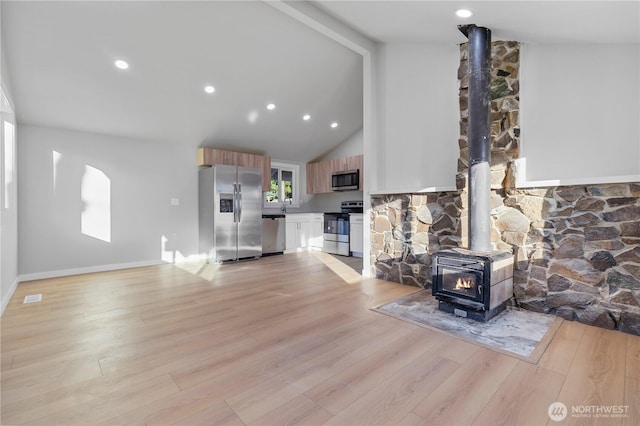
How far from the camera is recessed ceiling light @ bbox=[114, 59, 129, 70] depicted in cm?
365

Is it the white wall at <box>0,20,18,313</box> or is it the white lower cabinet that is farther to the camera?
the white lower cabinet

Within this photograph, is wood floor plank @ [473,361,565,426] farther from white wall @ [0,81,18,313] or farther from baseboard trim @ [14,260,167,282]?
baseboard trim @ [14,260,167,282]

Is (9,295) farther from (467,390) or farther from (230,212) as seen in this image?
(467,390)

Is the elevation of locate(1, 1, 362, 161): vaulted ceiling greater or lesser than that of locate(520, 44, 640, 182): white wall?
greater

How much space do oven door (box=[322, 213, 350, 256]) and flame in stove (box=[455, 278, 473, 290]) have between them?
135 inches

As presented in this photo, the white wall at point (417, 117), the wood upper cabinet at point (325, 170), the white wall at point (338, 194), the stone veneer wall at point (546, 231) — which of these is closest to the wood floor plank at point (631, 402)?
the stone veneer wall at point (546, 231)

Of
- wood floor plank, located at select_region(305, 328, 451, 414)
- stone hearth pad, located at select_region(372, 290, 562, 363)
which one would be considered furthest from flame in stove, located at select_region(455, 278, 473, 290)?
wood floor plank, located at select_region(305, 328, 451, 414)

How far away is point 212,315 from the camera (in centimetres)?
285

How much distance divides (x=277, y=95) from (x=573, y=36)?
146 inches

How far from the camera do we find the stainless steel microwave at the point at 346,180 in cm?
638

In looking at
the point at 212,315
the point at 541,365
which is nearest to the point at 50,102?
the point at 212,315

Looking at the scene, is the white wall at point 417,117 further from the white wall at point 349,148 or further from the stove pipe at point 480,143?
the white wall at point 349,148

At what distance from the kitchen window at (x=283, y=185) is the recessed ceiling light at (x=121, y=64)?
357cm

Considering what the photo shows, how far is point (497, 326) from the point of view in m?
2.54
